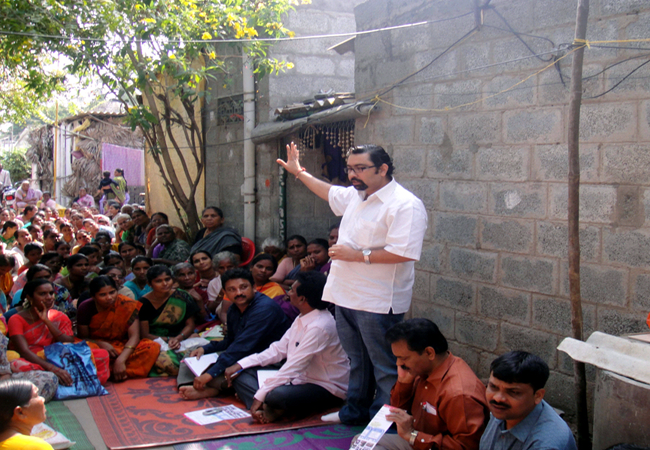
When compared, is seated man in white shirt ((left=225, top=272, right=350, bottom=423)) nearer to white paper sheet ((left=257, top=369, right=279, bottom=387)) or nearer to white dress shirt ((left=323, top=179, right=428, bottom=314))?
white paper sheet ((left=257, top=369, right=279, bottom=387))

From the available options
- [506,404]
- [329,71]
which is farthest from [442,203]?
[329,71]

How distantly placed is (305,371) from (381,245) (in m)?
1.23

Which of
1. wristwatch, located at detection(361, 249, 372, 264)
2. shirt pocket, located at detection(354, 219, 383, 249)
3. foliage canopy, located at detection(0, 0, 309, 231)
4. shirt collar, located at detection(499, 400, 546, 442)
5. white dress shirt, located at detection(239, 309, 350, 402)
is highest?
foliage canopy, located at detection(0, 0, 309, 231)

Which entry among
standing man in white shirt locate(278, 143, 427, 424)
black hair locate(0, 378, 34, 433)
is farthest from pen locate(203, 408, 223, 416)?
black hair locate(0, 378, 34, 433)

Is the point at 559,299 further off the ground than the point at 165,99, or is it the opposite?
the point at 165,99

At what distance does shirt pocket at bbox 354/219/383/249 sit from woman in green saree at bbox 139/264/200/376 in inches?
99.5

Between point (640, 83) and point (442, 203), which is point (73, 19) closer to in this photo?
point (442, 203)

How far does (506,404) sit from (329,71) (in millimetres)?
6517

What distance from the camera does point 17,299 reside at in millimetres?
5805

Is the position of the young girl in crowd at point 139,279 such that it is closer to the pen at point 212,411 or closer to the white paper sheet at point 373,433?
the pen at point 212,411

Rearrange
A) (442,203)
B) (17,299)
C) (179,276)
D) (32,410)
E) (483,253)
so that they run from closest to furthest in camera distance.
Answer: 1. (32,410)
2. (483,253)
3. (442,203)
4. (17,299)
5. (179,276)

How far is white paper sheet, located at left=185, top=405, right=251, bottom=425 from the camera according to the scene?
419 centimetres

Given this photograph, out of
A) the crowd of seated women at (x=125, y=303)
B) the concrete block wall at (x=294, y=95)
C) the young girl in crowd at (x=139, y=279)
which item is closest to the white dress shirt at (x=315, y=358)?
the crowd of seated women at (x=125, y=303)

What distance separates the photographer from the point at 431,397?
3.05 meters
